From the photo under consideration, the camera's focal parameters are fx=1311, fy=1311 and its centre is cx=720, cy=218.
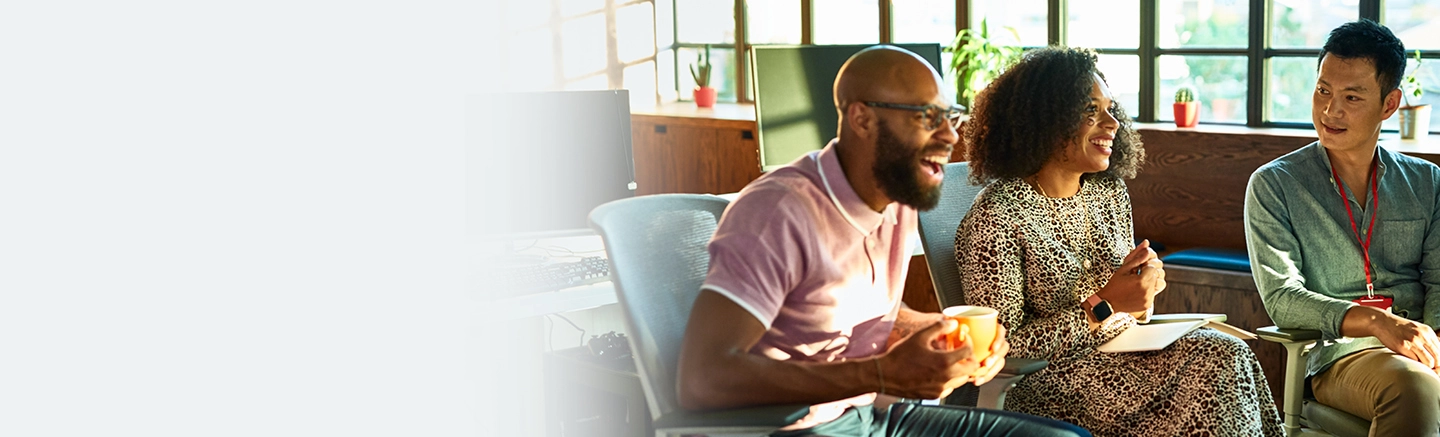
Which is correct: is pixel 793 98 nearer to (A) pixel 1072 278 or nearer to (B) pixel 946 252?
(B) pixel 946 252

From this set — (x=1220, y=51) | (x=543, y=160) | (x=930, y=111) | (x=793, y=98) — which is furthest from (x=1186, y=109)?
(x=930, y=111)

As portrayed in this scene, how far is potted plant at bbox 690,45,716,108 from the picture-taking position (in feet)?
22.9

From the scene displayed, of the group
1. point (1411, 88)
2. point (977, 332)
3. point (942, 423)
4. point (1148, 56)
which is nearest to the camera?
point (977, 332)

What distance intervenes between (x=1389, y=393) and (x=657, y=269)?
1403mm

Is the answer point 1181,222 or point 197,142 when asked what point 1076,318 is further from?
Answer: point 1181,222

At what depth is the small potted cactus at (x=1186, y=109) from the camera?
4.72m

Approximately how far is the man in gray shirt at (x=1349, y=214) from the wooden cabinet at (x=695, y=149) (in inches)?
128

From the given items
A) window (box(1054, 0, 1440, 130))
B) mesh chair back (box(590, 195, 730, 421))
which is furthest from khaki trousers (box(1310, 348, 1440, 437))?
window (box(1054, 0, 1440, 130))

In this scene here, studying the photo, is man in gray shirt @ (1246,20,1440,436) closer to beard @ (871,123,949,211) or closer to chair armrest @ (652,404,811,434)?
beard @ (871,123,949,211)

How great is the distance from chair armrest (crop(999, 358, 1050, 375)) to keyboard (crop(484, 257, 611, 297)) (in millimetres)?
804

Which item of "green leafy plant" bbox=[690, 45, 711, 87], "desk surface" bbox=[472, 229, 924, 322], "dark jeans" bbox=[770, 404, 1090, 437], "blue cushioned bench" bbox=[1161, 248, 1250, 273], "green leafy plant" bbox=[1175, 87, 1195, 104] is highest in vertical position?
"green leafy plant" bbox=[690, 45, 711, 87]

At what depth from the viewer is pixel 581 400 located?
3.01 m

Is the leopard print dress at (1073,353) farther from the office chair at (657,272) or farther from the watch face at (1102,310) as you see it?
the office chair at (657,272)

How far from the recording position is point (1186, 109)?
15.5ft
